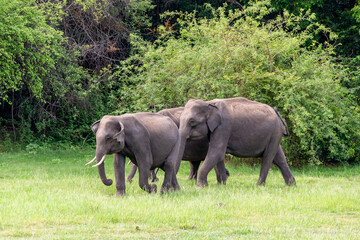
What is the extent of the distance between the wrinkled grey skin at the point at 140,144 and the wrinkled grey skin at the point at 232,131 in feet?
2.78

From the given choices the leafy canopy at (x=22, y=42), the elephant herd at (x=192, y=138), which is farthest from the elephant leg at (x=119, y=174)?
the leafy canopy at (x=22, y=42)

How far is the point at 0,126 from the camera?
24.9 m

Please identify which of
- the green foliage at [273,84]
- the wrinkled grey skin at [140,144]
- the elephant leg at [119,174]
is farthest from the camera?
the green foliage at [273,84]

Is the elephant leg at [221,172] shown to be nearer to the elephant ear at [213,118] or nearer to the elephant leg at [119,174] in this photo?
the elephant ear at [213,118]

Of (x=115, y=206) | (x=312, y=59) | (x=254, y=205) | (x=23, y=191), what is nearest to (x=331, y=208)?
(x=254, y=205)

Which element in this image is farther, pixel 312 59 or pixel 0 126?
pixel 0 126

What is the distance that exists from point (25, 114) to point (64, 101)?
7.52 feet

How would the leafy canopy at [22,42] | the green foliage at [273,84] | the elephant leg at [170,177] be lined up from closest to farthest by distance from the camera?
the elephant leg at [170,177] → the green foliage at [273,84] → the leafy canopy at [22,42]

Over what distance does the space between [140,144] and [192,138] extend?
2.26m

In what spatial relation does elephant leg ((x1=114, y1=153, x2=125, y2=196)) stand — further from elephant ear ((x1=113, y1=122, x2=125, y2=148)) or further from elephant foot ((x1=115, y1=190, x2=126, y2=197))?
elephant ear ((x1=113, y1=122, x2=125, y2=148))

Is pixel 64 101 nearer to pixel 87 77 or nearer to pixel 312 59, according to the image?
pixel 87 77

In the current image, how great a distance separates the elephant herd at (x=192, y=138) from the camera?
11.8 m

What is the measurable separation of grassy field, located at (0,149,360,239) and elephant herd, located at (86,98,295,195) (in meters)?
0.57

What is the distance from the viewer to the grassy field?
8.14 meters
